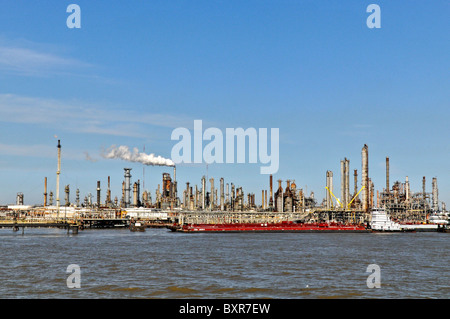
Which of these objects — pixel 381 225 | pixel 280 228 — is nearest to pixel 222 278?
pixel 280 228

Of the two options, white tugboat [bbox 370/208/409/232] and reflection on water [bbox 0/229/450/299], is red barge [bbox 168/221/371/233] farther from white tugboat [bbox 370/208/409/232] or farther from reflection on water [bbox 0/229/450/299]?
reflection on water [bbox 0/229/450/299]

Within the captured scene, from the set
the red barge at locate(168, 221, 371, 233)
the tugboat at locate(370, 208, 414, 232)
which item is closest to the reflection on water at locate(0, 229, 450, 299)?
the red barge at locate(168, 221, 371, 233)

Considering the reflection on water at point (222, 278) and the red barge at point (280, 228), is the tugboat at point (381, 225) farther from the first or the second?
the reflection on water at point (222, 278)

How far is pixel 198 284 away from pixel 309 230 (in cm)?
11046

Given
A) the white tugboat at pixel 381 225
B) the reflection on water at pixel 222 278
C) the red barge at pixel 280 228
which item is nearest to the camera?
the reflection on water at pixel 222 278

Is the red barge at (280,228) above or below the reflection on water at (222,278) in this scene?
below

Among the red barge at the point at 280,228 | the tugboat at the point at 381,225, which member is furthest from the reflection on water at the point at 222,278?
the tugboat at the point at 381,225

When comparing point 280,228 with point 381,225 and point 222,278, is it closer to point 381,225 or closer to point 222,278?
point 381,225

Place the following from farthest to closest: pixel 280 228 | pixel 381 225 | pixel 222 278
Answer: pixel 381 225 → pixel 280 228 → pixel 222 278

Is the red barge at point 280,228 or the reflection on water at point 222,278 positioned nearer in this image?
the reflection on water at point 222,278
